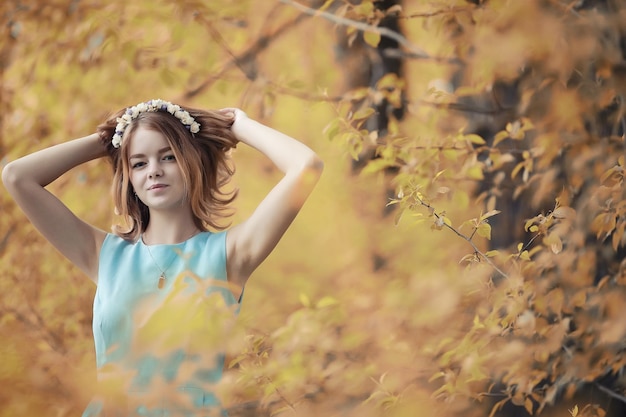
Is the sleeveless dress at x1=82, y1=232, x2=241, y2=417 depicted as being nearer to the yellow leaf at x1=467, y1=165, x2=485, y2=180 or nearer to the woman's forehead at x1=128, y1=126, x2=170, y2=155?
the woman's forehead at x1=128, y1=126, x2=170, y2=155

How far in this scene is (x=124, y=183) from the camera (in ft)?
6.31

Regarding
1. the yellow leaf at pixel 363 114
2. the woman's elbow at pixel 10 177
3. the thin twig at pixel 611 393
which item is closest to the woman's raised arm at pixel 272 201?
the woman's elbow at pixel 10 177

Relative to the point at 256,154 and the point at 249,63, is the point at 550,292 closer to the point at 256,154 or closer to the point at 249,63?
the point at 249,63

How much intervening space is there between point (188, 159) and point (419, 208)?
76 centimetres

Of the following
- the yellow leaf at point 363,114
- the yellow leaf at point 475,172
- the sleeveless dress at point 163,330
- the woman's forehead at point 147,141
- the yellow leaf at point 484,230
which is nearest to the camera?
the sleeveless dress at point 163,330

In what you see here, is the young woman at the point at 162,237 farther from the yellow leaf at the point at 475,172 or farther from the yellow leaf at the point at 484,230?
the yellow leaf at the point at 475,172

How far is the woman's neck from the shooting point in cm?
190

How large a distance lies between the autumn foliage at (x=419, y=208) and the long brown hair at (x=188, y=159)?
0.29 meters

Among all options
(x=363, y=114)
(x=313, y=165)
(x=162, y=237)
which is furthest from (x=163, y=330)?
(x=363, y=114)

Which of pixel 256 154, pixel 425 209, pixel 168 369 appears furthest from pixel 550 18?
pixel 256 154

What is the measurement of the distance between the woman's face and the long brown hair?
0.6 inches

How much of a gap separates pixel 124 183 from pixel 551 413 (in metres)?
1.70

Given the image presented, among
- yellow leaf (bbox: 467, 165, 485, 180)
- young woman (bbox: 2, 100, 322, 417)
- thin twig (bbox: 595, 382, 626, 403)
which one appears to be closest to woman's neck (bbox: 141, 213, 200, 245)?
young woman (bbox: 2, 100, 322, 417)

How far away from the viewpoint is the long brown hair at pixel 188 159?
6.15ft
